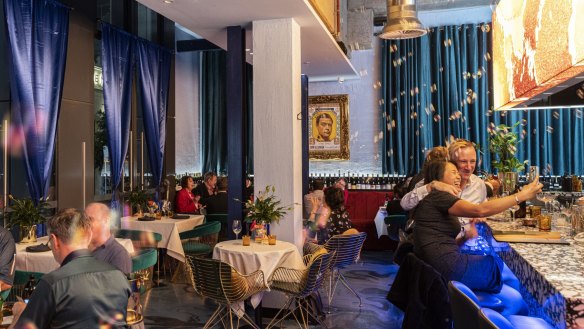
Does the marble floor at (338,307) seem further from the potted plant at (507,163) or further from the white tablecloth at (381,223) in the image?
the potted plant at (507,163)

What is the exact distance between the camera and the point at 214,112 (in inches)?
457

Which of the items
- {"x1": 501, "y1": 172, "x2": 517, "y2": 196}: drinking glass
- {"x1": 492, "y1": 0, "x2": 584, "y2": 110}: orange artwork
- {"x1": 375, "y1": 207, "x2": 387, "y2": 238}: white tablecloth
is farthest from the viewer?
{"x1": 375, "y1": 207, "x2": 387, "y2": 238}: white tablecloth

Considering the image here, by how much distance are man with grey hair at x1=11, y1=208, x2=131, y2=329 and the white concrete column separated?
9.85ft

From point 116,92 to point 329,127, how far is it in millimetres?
4555

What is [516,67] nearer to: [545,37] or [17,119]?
[545,37]

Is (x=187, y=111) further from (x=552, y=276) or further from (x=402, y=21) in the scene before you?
(x=552, y=276)

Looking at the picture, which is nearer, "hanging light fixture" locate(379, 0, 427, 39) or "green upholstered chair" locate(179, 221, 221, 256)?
"hanging light fixture" locate(379, 0, 427, 39)

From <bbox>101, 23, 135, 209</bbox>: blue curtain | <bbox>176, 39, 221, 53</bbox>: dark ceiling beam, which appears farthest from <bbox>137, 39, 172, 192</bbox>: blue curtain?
<bbox>176, 39, 221, 53</bbox>: dark ceiling beam

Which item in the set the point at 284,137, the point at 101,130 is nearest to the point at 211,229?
the point at 284,137

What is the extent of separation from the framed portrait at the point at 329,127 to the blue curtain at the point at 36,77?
18.2 ft

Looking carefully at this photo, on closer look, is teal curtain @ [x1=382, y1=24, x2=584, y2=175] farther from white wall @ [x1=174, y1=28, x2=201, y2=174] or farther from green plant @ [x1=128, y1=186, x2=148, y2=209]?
green plant @ [x1=128, y1=186, x2=148, y2=209]

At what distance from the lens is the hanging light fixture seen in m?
5.55

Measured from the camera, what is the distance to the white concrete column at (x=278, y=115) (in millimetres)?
5199

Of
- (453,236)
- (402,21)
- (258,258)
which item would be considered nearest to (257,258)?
(258,258)
